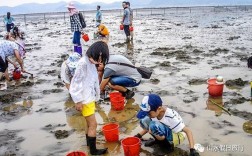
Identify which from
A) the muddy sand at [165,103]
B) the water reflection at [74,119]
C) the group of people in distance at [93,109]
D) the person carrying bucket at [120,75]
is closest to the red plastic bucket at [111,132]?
the muddy sand at [165,103]

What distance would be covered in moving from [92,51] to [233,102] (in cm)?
368

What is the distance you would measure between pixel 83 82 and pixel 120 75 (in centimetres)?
246

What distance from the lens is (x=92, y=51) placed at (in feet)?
13.7

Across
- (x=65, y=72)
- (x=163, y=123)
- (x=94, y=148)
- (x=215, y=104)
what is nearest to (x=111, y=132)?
(x=94, y=148)

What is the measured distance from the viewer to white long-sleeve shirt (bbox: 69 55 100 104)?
4.25 meters

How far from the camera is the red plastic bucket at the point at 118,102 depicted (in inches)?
247

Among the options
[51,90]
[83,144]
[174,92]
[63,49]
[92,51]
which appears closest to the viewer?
[92,51]

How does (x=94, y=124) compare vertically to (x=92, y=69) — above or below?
below

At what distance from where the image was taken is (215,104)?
627cm

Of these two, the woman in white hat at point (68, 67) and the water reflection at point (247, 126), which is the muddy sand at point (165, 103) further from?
the woman in white hat at point (68, 67)

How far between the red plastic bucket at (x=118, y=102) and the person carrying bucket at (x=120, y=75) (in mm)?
446

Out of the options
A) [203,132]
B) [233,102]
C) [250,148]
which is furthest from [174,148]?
[233,102]

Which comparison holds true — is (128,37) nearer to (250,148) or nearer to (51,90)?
(51,90)

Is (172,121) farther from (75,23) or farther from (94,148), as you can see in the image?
(75,23)
